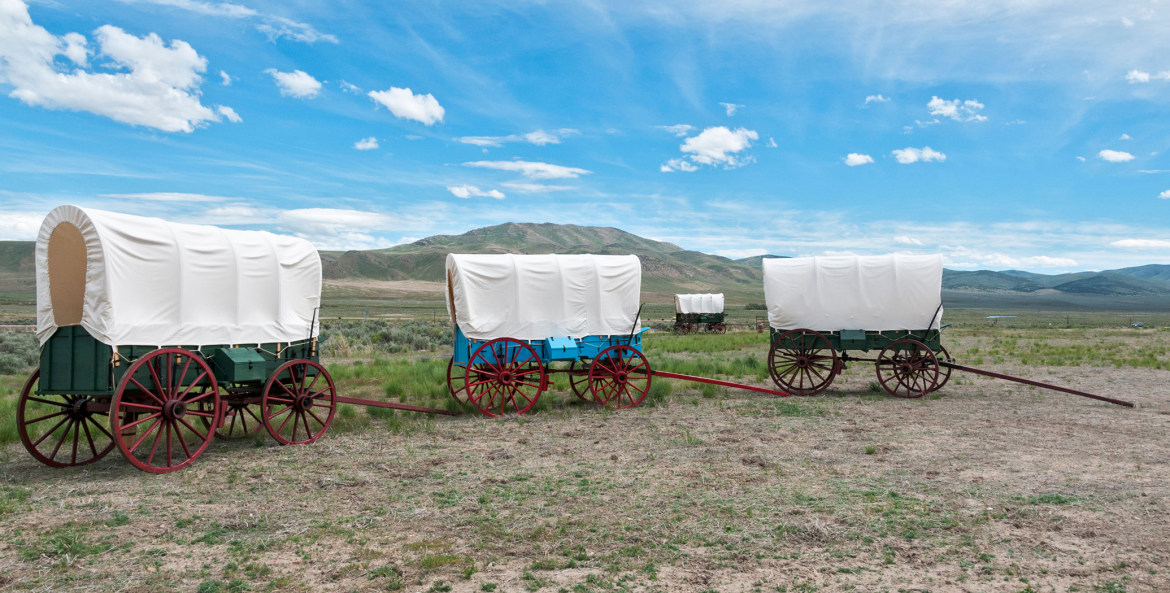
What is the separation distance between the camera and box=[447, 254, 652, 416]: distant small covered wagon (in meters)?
11.2

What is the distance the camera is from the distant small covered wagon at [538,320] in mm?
11211

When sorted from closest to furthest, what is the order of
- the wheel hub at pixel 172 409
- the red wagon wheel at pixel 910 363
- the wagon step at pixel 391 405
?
the wheel hub at pixel 172 409 → the wagon step at pixel 391 405 → the red wagon wheel at pixel 910 363

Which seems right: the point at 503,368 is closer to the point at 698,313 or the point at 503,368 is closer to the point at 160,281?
the point at 160,281

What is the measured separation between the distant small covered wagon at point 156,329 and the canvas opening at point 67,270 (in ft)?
0.04

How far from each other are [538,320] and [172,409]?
5674 millimetres

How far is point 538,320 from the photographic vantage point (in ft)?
38.0

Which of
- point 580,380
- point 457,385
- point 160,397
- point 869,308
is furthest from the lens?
point 457,385

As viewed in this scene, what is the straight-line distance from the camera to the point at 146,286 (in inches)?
290

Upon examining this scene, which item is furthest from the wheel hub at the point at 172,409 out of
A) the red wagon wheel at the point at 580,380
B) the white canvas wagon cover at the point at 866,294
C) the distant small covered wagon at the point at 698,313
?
the distant small covered wagon at the point at 698,313

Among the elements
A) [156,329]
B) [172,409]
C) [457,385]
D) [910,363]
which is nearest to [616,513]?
[172,409]

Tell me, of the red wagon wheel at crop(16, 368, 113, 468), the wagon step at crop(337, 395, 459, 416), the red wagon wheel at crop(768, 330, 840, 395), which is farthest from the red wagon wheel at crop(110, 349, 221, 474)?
the red wagon wheel at crop(768, 330, 840, 395)

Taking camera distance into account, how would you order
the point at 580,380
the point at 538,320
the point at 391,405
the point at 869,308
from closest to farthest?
the point at 391,405, the point at 538,320, the point at 580,380, the point at 869,308

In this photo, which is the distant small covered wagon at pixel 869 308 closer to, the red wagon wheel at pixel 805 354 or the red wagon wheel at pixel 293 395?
the red wagon wheel at pixel 805 354

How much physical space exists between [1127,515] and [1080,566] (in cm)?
158
